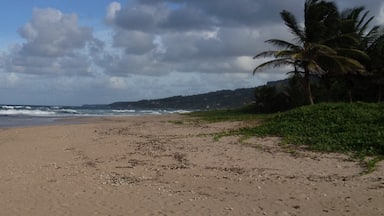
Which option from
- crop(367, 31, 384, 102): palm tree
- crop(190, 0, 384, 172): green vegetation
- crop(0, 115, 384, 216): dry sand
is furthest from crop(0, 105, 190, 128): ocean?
crop(367, 31, 384, 102): palm tree

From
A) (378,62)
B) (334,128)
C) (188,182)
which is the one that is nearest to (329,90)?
(378,62)

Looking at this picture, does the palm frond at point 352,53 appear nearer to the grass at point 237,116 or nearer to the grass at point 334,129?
the grass at point 237,116

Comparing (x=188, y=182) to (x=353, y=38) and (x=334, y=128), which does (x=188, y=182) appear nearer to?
(x=334, y=128)

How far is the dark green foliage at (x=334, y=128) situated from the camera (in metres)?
13.4

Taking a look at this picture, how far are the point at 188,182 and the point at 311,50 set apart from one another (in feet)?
59.2

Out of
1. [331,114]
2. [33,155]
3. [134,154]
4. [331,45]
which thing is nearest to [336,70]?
[331,45]

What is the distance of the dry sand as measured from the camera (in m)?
7.32

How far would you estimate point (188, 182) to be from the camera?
948cm

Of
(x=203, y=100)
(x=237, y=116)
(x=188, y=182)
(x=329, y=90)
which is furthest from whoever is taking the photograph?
(x=203, y=100)

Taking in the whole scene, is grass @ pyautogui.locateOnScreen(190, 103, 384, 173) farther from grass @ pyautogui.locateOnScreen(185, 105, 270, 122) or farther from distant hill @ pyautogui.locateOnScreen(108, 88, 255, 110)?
distant hill @ pyautogui.locateOnScreen(108, 88, 255, 110)

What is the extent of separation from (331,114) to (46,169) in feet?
38.8

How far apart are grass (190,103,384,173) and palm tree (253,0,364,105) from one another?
19.1 feet

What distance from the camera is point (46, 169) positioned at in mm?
11250

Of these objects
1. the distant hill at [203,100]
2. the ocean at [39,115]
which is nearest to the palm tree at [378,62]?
the ocean at [39,115]
